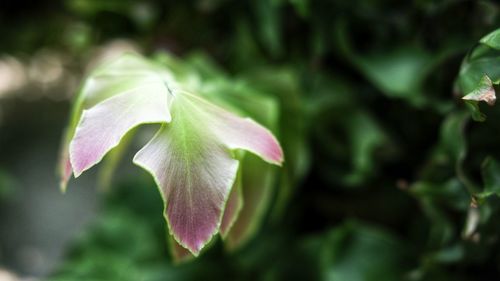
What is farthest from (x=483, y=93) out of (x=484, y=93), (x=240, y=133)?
(x=240, y=133)

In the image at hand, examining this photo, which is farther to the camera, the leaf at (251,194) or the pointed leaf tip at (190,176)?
the leaf at (251,194)

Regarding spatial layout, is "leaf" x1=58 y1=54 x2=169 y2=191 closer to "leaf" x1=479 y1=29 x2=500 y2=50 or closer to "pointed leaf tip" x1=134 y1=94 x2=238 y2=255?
"pointed leaf tip" x1=134 y1=94 x2=238 y2=255

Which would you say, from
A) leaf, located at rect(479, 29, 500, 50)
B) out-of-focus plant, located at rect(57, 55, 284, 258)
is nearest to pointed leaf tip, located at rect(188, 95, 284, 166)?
out-of-focus plant, located at rect(57, 55, 284, 258)

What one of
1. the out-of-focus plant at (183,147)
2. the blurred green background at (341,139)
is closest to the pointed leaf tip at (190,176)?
the out-of-focus plant at (183,147)

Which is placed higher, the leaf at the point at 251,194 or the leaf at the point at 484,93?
the leaf at the point at 484,93

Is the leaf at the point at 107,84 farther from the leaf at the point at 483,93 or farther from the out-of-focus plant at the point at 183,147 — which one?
the leaf at the point at 483,93

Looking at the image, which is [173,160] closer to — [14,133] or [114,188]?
[114,188]

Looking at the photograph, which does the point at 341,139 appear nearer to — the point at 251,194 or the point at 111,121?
the point at 251,194

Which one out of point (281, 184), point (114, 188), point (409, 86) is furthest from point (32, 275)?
point (409, 86)
